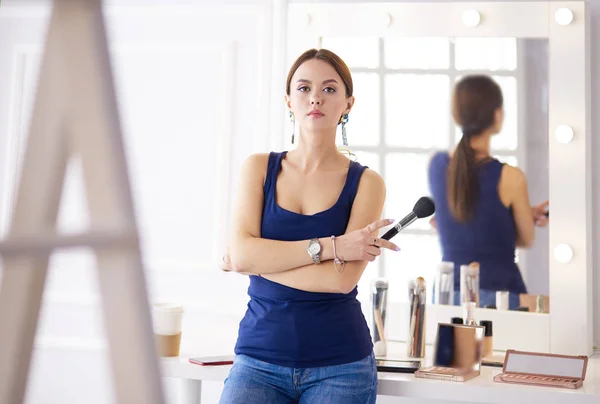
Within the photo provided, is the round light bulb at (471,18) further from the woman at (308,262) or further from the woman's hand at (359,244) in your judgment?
the woman's hand at (359,244)

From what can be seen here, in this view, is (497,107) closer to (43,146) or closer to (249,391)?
(249,391)

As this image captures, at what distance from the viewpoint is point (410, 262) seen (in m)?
2.01

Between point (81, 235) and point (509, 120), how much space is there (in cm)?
162

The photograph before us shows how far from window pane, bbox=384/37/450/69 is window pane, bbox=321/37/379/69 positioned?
0.11 ft

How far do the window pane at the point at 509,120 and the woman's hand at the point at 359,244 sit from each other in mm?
655

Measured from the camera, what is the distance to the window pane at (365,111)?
206 cm

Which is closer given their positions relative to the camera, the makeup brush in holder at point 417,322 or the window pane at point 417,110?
the makeup brush in holder at point 417,322

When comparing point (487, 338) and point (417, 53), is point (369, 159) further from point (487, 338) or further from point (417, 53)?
point (487, 338)

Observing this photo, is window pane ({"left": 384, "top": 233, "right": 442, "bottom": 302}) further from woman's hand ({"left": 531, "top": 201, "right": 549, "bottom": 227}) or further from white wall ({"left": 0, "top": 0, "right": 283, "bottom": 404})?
white wall ({"left": 0, "top": 0, "right": 283, "bottom": 404})

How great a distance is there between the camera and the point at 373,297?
189 cm

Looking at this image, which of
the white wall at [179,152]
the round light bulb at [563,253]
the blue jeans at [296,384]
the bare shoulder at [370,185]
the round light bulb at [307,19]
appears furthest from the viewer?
the white wall at [179,152]

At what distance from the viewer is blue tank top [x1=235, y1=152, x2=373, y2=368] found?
55.6 inches

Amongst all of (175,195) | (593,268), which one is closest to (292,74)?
(175,195)

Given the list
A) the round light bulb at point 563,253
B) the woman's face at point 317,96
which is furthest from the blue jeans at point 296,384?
the round light bulb at point 563,253
